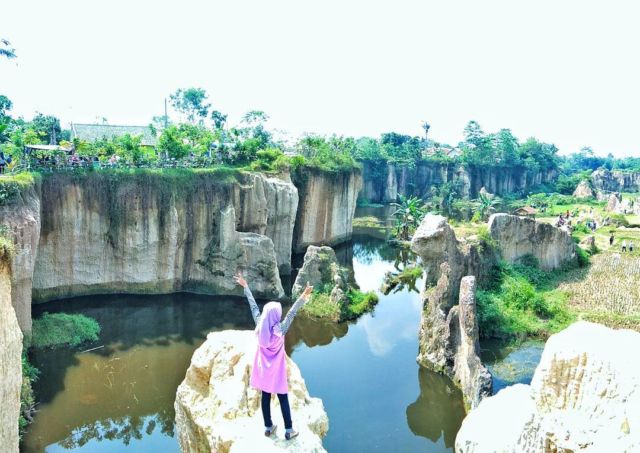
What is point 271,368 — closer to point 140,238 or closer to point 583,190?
point 140,238

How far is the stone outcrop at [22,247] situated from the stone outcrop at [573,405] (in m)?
15.2

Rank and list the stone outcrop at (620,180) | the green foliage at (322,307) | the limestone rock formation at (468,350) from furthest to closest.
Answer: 1. the stone outcrop at (620,180)
2. the green foliage at (322,307)
3. the limestone rock formation at (468,350)

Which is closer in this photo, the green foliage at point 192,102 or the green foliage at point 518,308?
the green foliage at point 518,308

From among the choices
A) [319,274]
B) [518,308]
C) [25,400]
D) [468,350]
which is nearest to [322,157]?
[319,274]

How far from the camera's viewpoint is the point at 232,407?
21.0 ft

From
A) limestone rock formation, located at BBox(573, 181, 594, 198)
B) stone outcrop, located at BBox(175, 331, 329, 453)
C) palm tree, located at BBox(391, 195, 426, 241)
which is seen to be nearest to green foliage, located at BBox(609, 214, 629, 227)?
palm tree, located at BBox(391, 195, 426, 241)

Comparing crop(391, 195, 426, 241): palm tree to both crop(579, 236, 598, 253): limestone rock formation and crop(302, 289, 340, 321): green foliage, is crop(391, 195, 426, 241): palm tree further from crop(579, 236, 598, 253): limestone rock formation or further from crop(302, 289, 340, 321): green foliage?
crop(302, 289, 340, 321): green foliage

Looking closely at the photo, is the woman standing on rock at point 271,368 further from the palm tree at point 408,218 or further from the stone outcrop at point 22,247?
the palm tree at point 408,218

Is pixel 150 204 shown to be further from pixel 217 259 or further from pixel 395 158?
pixel 395 158

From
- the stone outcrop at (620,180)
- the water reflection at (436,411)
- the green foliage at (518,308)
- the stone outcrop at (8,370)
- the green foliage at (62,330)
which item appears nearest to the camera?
the stone outcrop at (8,370)

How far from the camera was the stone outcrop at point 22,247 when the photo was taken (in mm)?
15586

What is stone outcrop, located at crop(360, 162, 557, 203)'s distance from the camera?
64.6m

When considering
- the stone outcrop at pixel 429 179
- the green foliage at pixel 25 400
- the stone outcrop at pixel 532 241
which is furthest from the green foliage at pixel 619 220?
the green foliage at pixel 25 400

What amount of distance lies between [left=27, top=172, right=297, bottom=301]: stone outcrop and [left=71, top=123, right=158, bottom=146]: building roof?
12.9 meters
